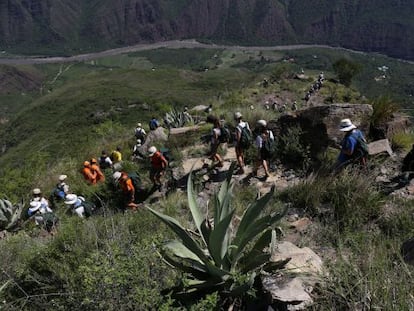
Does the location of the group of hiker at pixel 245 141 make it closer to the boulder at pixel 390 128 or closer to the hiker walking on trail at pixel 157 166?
the hiker walking on trail at pixel 157 166

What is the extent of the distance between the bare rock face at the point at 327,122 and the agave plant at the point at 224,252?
4.15m

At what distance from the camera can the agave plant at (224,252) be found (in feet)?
9.93

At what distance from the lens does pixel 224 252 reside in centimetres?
321

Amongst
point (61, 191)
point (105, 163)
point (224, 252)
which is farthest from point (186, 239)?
point (105, 163)

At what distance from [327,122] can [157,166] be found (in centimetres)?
348

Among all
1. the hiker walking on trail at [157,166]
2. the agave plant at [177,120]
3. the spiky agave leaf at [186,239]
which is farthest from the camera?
the agave plant at [177,120]

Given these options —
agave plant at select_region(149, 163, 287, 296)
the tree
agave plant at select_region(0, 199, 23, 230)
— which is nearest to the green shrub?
agave plant at select_region(149, 163, 287, 296)

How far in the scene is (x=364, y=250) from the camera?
325cm

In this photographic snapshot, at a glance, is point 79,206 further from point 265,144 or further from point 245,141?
point 265,144

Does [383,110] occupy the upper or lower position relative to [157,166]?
upper

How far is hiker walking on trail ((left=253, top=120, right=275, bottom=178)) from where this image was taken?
721cm

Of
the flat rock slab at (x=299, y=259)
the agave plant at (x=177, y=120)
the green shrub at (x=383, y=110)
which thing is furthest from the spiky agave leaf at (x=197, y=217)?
the agave plant at (x=177, y=120)

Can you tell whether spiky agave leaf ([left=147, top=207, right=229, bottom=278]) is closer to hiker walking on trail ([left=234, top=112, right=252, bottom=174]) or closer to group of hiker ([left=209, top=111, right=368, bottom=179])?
group of hiker ([left=209, top=111, right=368, bottom=179])

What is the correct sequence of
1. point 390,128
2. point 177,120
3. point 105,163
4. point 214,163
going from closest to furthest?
point 390,128, point 214,163, point 105,163, point 177,120
